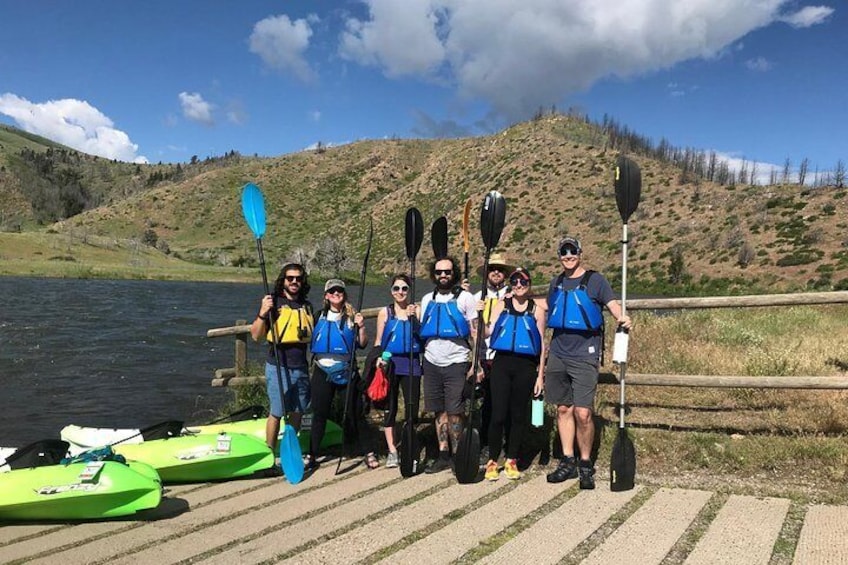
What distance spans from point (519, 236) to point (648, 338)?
145ft

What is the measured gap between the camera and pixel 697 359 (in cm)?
803

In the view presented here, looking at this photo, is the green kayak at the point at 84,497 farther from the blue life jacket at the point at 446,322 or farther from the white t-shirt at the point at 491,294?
the white t-shirt at the point at 491,294

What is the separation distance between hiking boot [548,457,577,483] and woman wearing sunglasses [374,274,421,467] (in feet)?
4.31

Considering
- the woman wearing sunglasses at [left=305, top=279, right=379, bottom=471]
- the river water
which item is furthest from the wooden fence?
the river water

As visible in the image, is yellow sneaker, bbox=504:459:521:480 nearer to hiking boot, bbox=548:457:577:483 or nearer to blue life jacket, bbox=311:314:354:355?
hiking boot, bbox=548:457:577:483

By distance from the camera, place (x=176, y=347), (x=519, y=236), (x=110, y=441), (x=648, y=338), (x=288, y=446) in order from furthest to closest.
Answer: (x=519, y=236), (x=176, y=347), (x=648, y=338), (x=110, y=441), (x=288, y=446)

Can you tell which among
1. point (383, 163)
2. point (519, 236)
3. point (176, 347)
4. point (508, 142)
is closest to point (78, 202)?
point (383, 163)

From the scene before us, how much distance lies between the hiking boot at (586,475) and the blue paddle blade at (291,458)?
2335mm

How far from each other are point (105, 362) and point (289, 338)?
1230 centimetres

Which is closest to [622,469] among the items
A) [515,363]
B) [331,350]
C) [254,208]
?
[515,363]

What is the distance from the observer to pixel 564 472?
482cm

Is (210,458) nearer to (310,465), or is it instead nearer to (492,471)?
(310,465)

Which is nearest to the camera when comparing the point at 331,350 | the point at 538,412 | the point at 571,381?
the point at 571,381

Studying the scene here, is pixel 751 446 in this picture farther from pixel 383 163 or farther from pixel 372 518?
pixel 383 163
